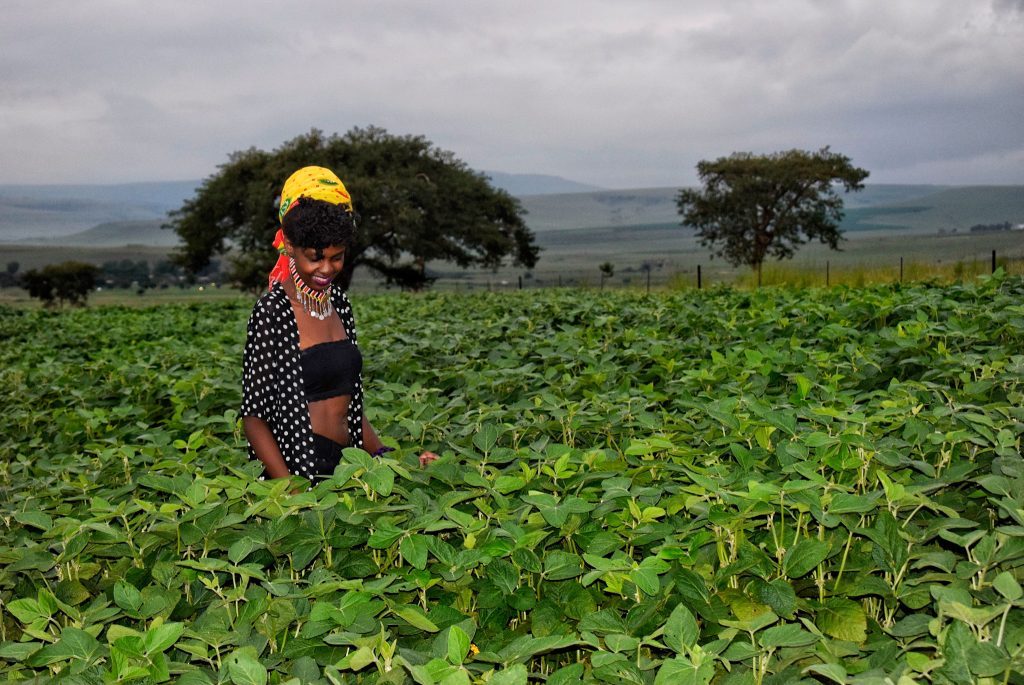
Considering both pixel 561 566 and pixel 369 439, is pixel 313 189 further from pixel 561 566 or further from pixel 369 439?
pixel 561 566

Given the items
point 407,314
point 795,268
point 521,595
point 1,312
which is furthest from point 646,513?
point 1,312

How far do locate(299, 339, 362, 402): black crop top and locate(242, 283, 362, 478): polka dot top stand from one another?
7 cm

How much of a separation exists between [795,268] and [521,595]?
23.0 meters

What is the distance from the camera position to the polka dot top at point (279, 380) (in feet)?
13.8

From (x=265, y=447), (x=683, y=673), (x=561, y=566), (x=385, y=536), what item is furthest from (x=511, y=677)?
(x=265, y=447)

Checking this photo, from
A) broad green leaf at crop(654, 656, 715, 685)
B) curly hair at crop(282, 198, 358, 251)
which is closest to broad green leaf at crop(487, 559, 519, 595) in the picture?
broad green leaf at crop(654, 656, 715, 685)

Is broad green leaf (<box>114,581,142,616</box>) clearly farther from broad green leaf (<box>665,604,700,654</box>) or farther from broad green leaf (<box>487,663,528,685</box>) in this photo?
broad green leaf (<box>665,604,700,654</box>)

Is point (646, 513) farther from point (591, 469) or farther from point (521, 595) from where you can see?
point (591, 469)

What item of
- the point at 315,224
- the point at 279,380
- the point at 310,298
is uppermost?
the point at 315,224

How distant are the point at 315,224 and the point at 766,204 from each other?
172ft

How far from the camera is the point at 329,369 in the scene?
172 inches

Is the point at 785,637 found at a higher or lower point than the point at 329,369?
lower

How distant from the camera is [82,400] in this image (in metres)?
8.00

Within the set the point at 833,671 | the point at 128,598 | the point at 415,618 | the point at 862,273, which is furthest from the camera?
the point at 862,273
